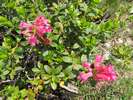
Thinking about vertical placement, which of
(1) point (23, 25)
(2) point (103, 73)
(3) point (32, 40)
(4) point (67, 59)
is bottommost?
(2) point (103, 73)

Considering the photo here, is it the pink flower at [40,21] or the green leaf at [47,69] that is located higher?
the pink flower at [40,21]

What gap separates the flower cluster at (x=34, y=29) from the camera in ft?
8.63

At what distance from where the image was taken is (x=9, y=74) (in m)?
2.79

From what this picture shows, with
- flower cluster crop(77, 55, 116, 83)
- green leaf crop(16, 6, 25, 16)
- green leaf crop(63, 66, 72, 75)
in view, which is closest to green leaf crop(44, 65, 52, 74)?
green leaf crop(63, 66, 72, 75)

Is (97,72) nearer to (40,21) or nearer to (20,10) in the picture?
(40,21)

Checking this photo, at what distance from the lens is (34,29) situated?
104 inches

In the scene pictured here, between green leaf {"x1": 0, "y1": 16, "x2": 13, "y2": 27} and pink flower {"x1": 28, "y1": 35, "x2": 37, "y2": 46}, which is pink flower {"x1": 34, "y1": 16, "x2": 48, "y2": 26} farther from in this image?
green leaf {"x1": 0, "y1": 16, "x2": 13, "y2": 27}

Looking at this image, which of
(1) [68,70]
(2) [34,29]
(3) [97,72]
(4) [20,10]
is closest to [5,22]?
(4) [20,10]

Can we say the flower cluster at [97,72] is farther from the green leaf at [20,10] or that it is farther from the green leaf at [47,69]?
the green leaf at [20,10]

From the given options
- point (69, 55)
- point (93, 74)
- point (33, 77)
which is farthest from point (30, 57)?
point (93, 74)

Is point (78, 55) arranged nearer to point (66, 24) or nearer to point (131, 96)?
point (66, 24)

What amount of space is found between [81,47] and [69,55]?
0.14 metres

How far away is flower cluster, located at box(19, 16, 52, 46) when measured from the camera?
263 cm

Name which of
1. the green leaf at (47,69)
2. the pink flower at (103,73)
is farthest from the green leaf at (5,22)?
the pink flower at (103,73)
